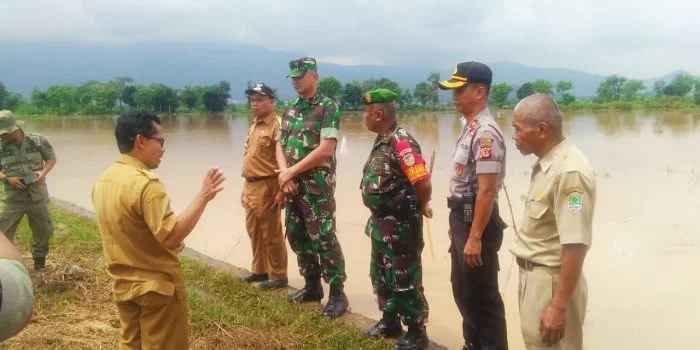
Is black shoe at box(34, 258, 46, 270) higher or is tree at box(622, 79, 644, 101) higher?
tree at box(622, 79, 644, 101)

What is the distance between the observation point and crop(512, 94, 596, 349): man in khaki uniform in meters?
2.20

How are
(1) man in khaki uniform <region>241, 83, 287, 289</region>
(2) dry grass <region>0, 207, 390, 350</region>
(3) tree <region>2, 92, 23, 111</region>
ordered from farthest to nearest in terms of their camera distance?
(3) tree <region>2, 92, 23, 111</region> < (1) man in khaki uniform <region>241, 83, 287, 289</region> < (2) dry grass <region>0, 207, 390, 350</region>

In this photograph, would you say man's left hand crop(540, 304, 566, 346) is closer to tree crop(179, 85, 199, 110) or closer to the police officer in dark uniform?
the police officer in dark uniform

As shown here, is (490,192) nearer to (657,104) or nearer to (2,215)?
(2,215)

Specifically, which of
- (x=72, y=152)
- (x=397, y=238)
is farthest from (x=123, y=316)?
(x=72, y=152)

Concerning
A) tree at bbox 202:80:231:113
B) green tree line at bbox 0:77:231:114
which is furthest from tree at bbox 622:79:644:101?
green tree line at bbox 0:77:231:114

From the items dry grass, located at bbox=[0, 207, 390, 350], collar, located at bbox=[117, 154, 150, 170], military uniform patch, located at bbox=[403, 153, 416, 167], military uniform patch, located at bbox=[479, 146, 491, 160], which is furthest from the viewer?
dry grass, located at bbox=[0, 207, 390, 350]

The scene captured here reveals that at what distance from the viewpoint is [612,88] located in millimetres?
71438

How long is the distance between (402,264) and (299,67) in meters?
1.67

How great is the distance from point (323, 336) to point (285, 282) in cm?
127

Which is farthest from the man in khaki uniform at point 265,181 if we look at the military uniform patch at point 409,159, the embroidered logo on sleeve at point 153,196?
the embroidered logo on sleeve at point 153,196

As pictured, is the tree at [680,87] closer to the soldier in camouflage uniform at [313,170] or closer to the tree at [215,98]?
the tree at [215,98]

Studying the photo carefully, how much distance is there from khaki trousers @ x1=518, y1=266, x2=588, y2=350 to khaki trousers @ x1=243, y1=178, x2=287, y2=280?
2.57 metres

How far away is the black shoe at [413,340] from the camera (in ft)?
11.4
